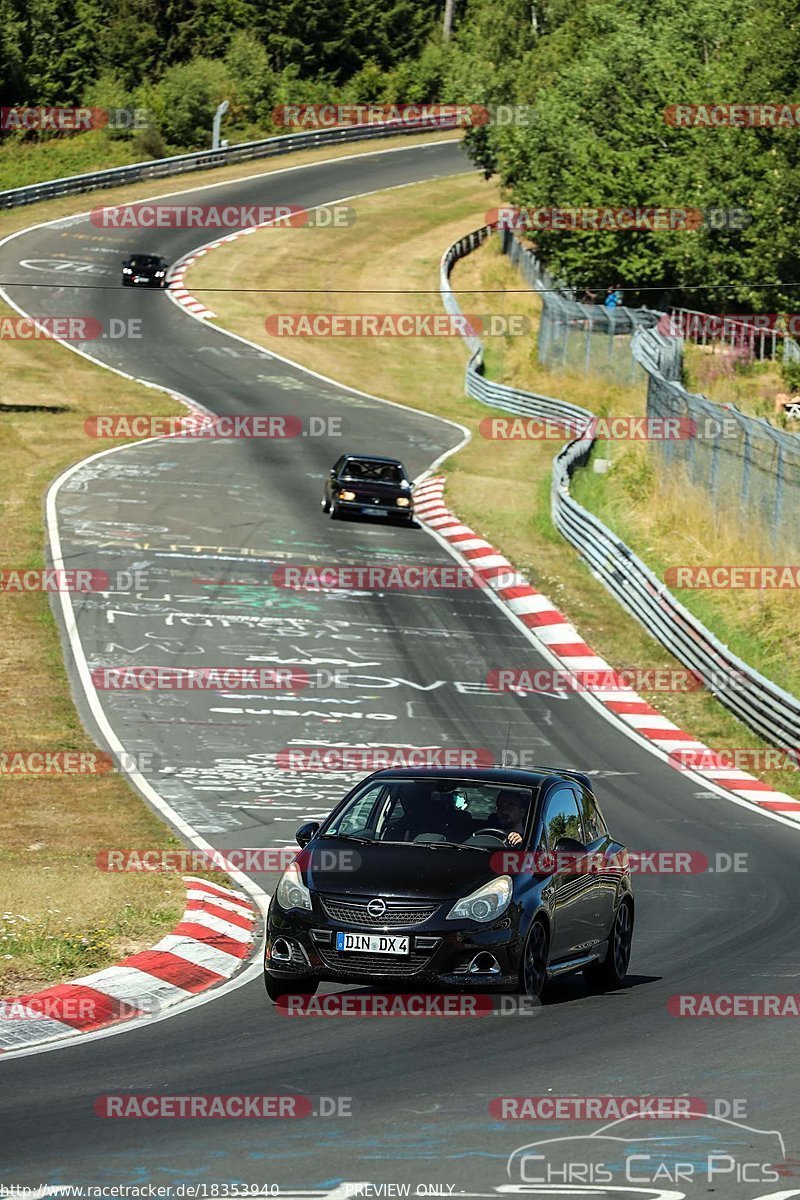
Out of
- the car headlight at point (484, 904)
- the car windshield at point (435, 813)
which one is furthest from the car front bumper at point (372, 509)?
the car headlight at point (484, 904)

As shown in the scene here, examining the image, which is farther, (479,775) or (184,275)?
(184,275)

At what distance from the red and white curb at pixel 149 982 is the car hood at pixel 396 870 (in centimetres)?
133

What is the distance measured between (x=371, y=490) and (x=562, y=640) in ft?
29.5

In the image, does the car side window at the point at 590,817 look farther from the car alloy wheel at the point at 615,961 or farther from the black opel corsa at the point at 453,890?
the car alloy wheel at the point at 615,961

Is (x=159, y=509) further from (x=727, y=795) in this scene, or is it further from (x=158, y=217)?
(x=158, y=217)

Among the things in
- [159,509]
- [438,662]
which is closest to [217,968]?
[438,662]

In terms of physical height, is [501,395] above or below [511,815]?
below

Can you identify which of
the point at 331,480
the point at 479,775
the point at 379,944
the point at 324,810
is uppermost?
the point at 479,775

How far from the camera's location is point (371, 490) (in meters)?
39.9

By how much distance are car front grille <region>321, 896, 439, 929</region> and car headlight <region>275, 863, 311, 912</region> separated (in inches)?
8.5

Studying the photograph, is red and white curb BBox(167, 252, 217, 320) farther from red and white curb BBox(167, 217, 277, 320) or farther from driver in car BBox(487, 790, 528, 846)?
driver in car BBox(487, 790, 528, 846)

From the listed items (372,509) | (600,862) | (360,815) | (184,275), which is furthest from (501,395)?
(360,815)

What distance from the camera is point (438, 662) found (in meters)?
29.6

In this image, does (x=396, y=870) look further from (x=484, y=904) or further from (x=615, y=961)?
(x=615, y=961)
